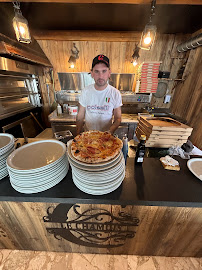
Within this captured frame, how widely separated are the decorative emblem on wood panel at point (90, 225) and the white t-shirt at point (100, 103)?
1.36 metres

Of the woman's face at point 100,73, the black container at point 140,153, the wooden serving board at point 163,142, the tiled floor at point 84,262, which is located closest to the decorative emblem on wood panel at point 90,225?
the tiled floor at point 84,262

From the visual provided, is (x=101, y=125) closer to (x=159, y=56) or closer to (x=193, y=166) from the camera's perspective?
(x=193, y=166)

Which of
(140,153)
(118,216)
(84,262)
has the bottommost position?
(84,262)

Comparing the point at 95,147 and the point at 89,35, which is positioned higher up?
the point at 89,35

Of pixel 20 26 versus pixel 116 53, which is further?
pixel 116 53

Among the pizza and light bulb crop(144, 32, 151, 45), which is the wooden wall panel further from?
light bulb crop(144, 32, 151, 45)

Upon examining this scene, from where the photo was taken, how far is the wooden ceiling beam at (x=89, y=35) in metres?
3.09

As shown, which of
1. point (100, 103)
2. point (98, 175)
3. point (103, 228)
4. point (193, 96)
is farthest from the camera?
point (193, 96)

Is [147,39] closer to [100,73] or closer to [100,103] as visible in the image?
[100,73]

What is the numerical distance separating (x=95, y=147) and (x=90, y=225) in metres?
0.85

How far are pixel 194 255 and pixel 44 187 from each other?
76.3 inches

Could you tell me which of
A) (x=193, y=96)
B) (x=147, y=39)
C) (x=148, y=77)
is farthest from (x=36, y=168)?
(x=193, y=96)

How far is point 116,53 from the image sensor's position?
3.40m

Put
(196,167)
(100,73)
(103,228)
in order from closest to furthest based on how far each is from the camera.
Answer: (196,167), (103,228), (100,73)
